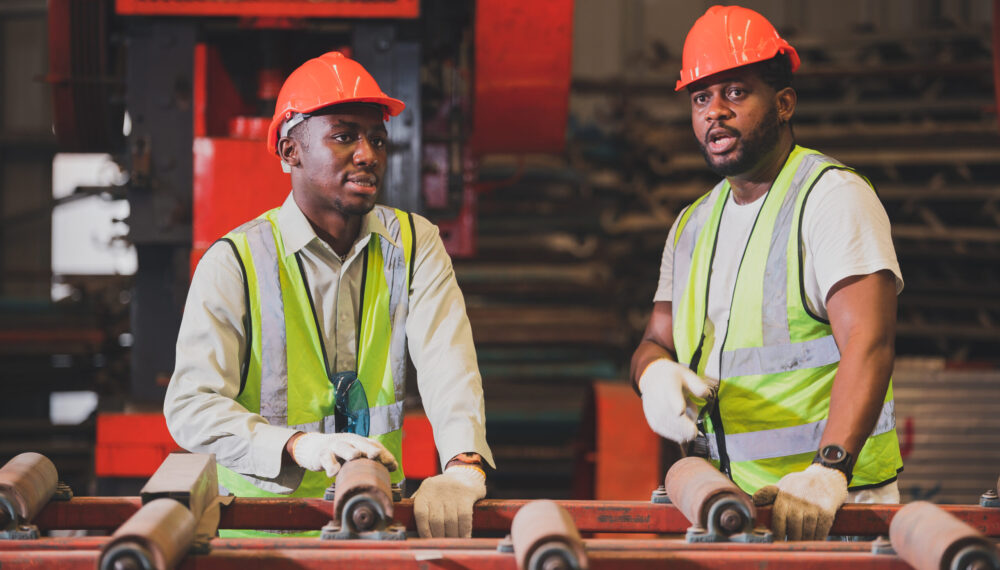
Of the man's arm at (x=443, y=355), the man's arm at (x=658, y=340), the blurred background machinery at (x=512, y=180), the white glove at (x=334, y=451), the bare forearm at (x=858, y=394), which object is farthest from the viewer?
the blurred background machinery at (x=512, y=180)

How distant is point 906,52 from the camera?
749 centimetres

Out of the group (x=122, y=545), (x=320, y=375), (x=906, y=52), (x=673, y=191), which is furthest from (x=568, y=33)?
(x=906, y=52)

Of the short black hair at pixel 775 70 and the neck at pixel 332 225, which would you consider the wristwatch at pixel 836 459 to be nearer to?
the short black hair at pixel 775 70

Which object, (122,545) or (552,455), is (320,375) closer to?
(122,545)

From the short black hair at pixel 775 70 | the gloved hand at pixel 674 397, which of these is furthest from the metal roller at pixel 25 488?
the short black hair at pixel 775 70

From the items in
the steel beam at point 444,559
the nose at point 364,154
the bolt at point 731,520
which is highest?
the nose at point 364,154

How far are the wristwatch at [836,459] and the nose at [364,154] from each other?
133cm

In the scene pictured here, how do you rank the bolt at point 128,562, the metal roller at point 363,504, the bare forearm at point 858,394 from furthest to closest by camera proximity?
1. the bare forearm at point 858,394
2. the metal roller at point 363,504
3. the bolt at point 128,562

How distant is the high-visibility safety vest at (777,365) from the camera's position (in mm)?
2576

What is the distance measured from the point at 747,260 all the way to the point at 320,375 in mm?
1162

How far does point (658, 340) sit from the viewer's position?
9.93ft

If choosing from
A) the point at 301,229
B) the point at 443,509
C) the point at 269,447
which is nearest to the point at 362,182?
the point at 301,229

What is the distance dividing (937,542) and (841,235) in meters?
0.94

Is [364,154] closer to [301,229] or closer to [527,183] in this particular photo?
[301,229]
